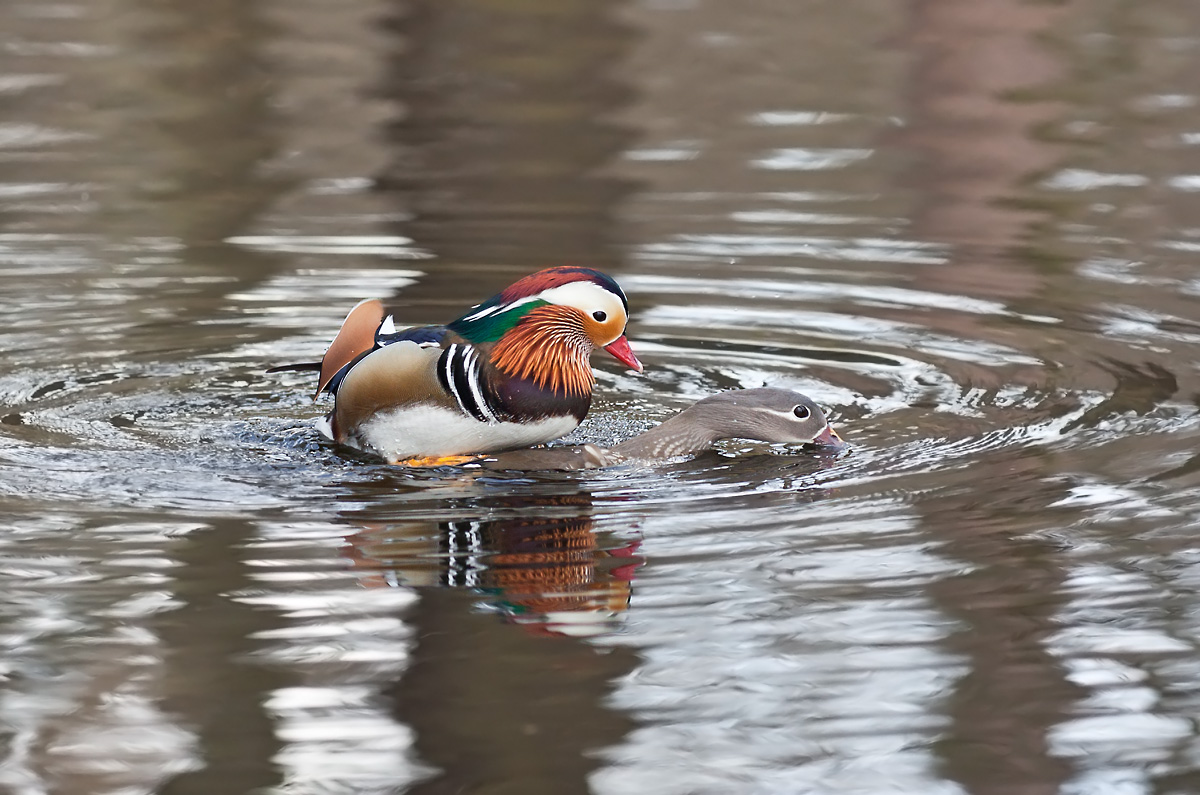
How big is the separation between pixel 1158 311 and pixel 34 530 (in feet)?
20.5

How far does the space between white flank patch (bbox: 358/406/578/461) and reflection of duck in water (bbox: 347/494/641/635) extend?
55 cm

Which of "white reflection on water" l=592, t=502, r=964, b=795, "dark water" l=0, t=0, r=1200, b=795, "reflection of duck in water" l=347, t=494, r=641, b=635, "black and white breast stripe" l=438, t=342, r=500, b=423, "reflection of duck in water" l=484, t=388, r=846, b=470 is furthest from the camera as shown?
"reflection of duck in water" l=484, t=388, r=846, b=470

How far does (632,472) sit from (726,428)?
1.79 feet

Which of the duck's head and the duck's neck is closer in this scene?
the duck's head

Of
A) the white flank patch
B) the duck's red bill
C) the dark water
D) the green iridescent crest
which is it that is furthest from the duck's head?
the dark water

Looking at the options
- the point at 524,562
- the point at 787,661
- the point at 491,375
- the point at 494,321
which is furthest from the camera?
the point at 494,321

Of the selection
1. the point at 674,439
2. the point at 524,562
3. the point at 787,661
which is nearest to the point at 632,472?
the point at 674,439

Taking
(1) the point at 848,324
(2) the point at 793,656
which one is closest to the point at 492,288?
(1) the point at 848,324

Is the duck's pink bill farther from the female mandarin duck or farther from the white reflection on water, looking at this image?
the white reflection on water

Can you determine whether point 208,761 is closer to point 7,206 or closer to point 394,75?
point 7,206

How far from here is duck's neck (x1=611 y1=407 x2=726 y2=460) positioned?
766cm

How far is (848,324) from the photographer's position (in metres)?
10.0

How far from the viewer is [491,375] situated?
7305 mm

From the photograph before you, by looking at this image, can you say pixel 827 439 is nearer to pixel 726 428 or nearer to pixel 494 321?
pixel 726 428
